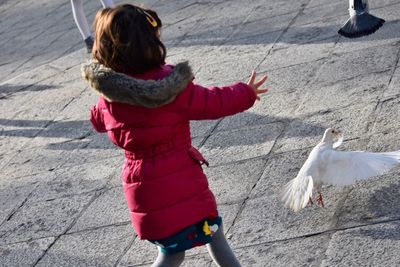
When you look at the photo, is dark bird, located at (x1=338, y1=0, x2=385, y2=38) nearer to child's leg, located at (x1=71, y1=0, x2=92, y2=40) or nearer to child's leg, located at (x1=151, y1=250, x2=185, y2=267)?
child's leg, located at (x1=151, y1=250, x2=185, y2=267)

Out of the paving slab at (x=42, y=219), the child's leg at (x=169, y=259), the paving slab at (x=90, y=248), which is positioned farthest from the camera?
the paving slab at (x=42, y=219)

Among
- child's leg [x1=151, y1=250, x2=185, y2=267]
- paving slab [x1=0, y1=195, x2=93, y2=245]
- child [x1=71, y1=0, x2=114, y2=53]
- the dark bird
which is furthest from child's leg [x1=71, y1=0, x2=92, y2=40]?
child's leg [x1=151, y1=250, x2=185, y2=267]

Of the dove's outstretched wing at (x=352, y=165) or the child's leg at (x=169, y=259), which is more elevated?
the child's leg at (x=169, y=259)

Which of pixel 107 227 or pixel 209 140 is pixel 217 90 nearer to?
pixel 107 227

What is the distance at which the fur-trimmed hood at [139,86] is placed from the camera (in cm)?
291

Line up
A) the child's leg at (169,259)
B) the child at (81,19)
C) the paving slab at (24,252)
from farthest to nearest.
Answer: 1. the child at (81,19)
2. the paving slab at (24,252)
3. the child's leg at (169,259)

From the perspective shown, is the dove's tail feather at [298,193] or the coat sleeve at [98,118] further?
the dove's tail feather at [298,193]

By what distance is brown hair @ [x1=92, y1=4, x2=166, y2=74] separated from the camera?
292 cm

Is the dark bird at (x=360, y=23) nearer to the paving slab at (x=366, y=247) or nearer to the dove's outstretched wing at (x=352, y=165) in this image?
the dove's outstretched wing at (x=352, y=165)

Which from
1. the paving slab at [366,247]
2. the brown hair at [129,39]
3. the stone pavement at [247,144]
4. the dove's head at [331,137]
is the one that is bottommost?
the stone pavement at [247,144]

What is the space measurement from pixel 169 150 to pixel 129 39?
43 centimetres

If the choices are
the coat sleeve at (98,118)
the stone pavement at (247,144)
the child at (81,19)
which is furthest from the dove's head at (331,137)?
the child at (81,19)

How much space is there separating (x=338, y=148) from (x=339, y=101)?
70 cm

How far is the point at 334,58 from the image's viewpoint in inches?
227
